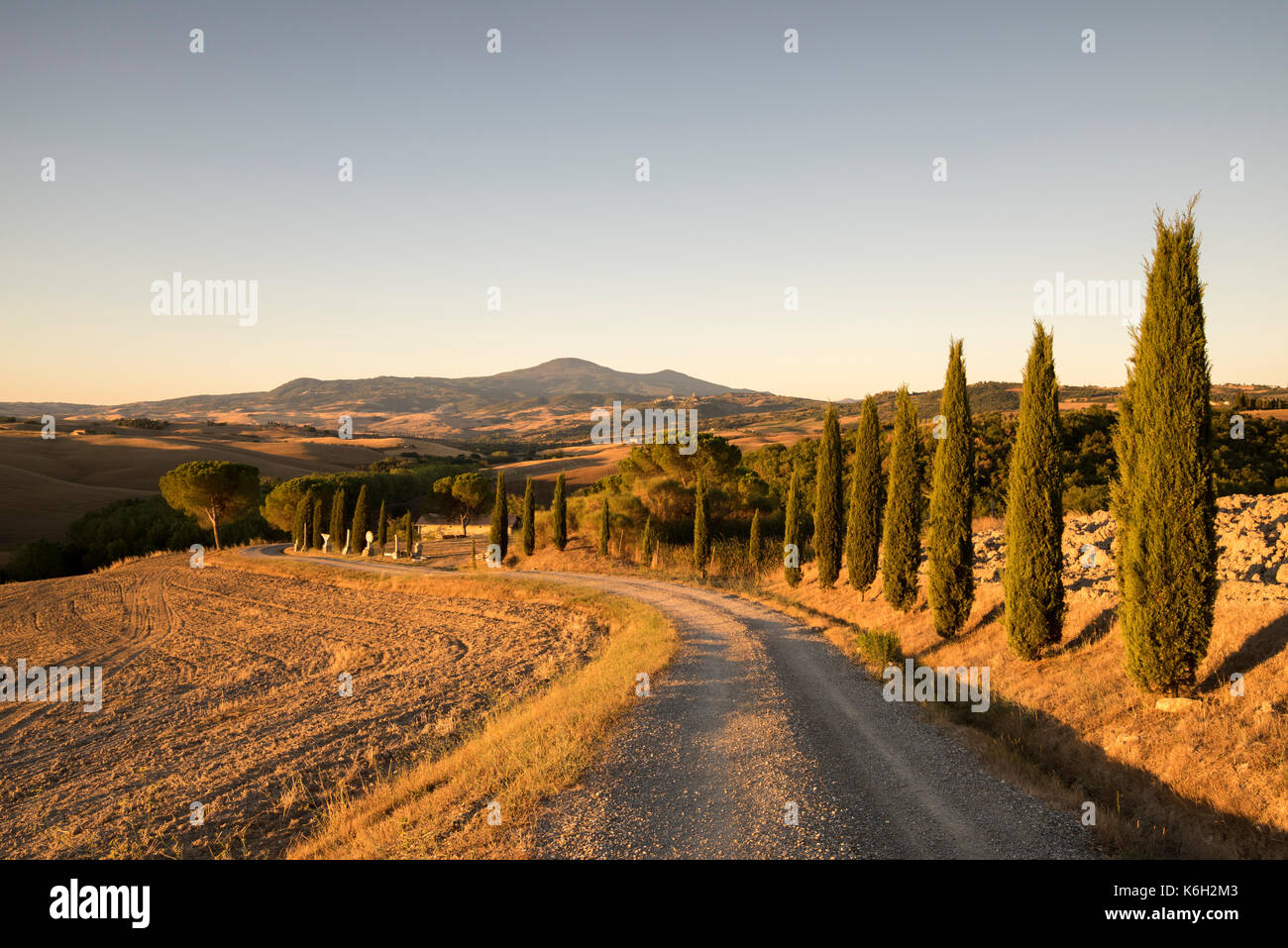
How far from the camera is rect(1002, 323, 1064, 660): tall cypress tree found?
13.2m

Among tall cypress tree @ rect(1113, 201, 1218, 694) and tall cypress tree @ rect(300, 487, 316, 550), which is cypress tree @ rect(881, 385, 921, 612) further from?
tall cypress tree @ rect(300, 487, 316, 550)

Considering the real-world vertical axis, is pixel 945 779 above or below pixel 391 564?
above

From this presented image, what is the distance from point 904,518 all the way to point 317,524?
4913 centimetres

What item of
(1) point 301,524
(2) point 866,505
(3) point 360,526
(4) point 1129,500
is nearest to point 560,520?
(3) point 360,526

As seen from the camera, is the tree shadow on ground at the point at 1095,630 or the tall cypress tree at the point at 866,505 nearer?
the tree shadow on ground at the point at 1095,630

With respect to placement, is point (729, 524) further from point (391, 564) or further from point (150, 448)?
point (150, 448)

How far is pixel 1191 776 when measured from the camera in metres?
7.94

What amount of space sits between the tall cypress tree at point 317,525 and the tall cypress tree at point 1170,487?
5564 centimetres

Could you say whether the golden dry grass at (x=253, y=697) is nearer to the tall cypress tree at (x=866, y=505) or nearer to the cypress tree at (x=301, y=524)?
the tall cypress tree at (x=866, y=505)

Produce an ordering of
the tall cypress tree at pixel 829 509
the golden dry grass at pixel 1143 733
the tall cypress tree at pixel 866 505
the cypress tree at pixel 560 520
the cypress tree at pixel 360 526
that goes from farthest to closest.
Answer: the cypress tree at pixel 360 526 → the cypress tree at pixel 560 520 → the tall cypress tree at pixel 829 509 → the tall cypress tree at pixel 866 505 → the golden dry grass at pixel 1143 733

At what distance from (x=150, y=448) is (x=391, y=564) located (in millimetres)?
84335

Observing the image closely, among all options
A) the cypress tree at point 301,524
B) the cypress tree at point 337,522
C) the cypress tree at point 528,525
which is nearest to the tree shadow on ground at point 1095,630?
the cypress tree at point 528,525

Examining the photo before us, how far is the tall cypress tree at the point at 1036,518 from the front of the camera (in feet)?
43.5
